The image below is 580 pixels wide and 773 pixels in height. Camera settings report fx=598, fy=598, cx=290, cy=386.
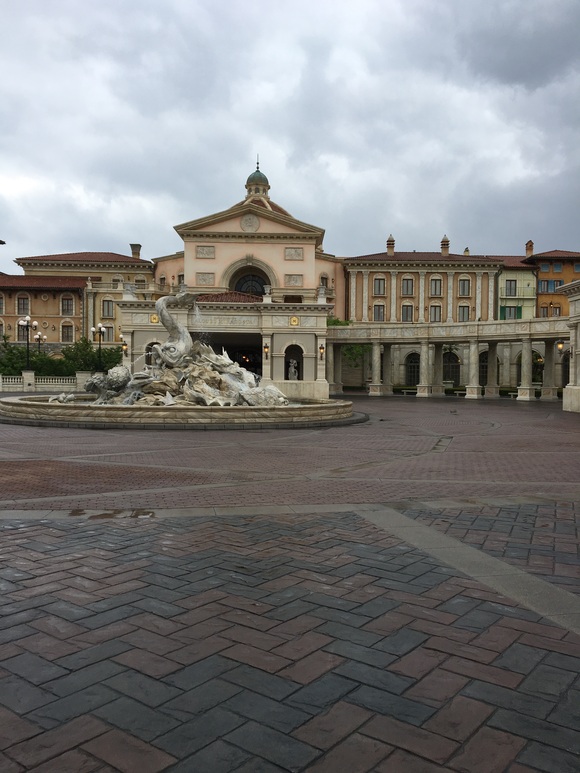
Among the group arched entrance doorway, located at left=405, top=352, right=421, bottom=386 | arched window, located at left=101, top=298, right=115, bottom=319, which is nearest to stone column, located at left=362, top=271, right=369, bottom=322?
arched entrance doorway, located at left=405, top=352, right=421, bottom=386

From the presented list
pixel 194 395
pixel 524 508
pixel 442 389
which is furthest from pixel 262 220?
pixel 524 508

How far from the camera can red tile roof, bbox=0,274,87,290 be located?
67863 mm

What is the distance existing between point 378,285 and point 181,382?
49.2 m

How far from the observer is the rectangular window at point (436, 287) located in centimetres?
7012

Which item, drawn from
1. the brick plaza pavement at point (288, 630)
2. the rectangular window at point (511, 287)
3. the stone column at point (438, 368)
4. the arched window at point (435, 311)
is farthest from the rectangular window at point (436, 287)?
the brick plaza pavement at point (288, 630)

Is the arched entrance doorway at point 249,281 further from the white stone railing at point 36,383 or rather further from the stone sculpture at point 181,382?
the stone sculpture at point 181,382

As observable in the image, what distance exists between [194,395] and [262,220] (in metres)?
38.4

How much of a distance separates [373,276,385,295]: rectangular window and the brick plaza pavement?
2448 inches

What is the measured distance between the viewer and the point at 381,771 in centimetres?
271

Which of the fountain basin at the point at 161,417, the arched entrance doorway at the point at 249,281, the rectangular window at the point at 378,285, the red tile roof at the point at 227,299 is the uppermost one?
the rectangular window at the point at 378,285

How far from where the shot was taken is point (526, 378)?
4562 centimetres

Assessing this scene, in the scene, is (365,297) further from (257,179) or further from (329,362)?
(257,179)

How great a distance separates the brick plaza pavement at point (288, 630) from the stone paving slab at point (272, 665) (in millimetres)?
14

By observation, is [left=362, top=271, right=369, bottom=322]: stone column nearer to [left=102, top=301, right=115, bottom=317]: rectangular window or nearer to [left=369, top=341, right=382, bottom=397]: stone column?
→ [left=369, top=341, right=382, bottom=397]: stone column
